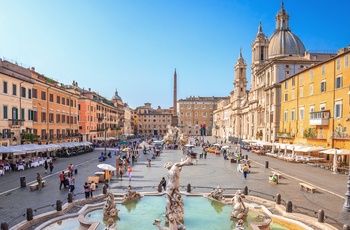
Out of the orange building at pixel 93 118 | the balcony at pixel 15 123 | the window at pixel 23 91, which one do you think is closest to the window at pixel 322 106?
the orange building at pixel 93 118

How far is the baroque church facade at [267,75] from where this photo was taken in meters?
53.1

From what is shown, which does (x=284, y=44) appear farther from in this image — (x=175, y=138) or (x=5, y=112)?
(x=5, y=112)

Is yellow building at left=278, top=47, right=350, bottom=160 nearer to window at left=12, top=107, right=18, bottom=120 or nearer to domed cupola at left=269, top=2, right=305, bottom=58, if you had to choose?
domed cupola at left=269, top=2, right=305, bottom=58

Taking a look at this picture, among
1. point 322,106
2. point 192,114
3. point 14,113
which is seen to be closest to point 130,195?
point 14,113

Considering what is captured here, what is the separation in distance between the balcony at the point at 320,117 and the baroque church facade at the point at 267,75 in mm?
16090

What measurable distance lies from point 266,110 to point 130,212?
47.8m

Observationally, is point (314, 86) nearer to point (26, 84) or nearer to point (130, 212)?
point (130, 212)

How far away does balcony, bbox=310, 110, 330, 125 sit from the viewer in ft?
110

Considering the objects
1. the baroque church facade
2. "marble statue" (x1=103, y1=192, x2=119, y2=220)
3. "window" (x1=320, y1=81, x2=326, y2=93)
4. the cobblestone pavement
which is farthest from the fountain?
the baroque church facade

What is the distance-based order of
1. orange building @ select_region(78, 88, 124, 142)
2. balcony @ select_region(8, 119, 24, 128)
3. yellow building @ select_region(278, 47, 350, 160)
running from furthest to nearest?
orange building @ select_region(78, 88, 124, 142)
balcony @ select_region(8, 119, 24, 128)
yellow building @ select_region(278, 47, 350, 160)

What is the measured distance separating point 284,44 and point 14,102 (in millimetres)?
55002

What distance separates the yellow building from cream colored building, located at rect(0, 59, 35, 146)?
31.6 meters

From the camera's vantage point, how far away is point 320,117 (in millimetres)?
34469

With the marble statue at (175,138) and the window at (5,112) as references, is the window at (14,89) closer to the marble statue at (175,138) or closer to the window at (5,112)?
the window at (5,112)
